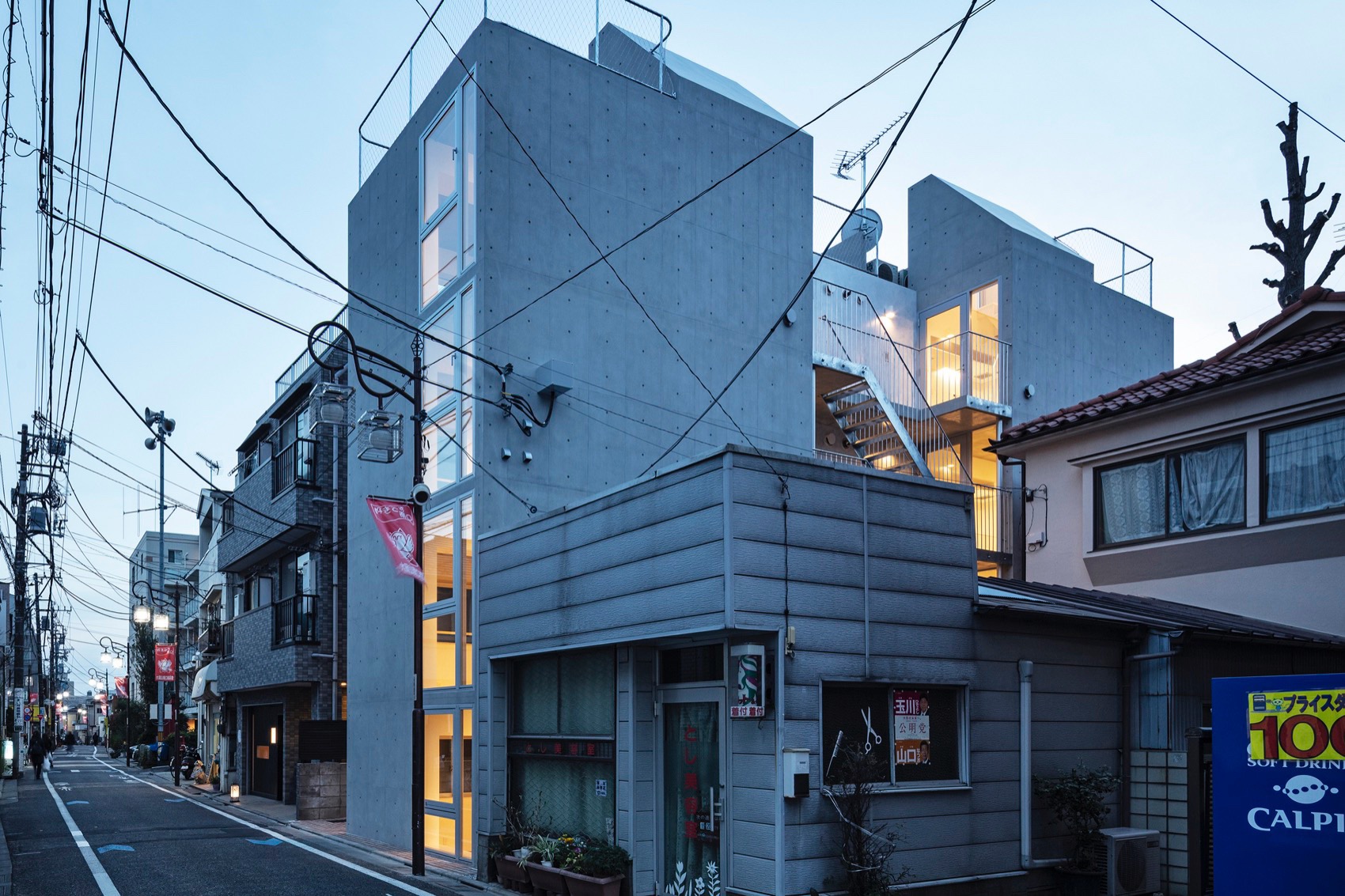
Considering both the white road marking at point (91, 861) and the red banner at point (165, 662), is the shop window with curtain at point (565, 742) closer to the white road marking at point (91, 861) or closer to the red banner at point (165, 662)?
the white road marking at point (91, 861)

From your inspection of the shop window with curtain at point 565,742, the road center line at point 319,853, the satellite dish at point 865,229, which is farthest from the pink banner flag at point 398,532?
the satellite dish at point 865,229

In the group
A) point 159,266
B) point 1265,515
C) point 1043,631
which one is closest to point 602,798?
point 1043,631

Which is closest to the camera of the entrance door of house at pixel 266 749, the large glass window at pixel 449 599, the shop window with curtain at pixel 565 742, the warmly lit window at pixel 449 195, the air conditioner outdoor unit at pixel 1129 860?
the air conditioner outdoor unit at pixel 1129 860

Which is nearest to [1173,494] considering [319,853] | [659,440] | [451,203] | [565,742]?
[659,440]

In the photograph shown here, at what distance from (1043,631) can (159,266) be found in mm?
10859

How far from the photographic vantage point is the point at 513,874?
13.7 m

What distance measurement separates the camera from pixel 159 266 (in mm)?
11383

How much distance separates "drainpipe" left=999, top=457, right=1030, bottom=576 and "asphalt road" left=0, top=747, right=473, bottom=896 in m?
10.6

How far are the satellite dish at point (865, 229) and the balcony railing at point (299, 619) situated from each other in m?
16.6

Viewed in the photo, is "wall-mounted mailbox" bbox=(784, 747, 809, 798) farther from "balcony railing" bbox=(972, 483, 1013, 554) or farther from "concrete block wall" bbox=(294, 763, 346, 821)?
"concrete block wall" bbox=(294, 763, 346, 821)

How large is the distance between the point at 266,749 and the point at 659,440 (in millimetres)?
20765

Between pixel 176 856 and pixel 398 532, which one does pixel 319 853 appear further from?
pixel 398 532

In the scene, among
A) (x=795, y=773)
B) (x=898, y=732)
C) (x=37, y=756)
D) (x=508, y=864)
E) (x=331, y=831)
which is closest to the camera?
(x=795, y=773)

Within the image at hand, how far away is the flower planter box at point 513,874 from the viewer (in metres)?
13.4
